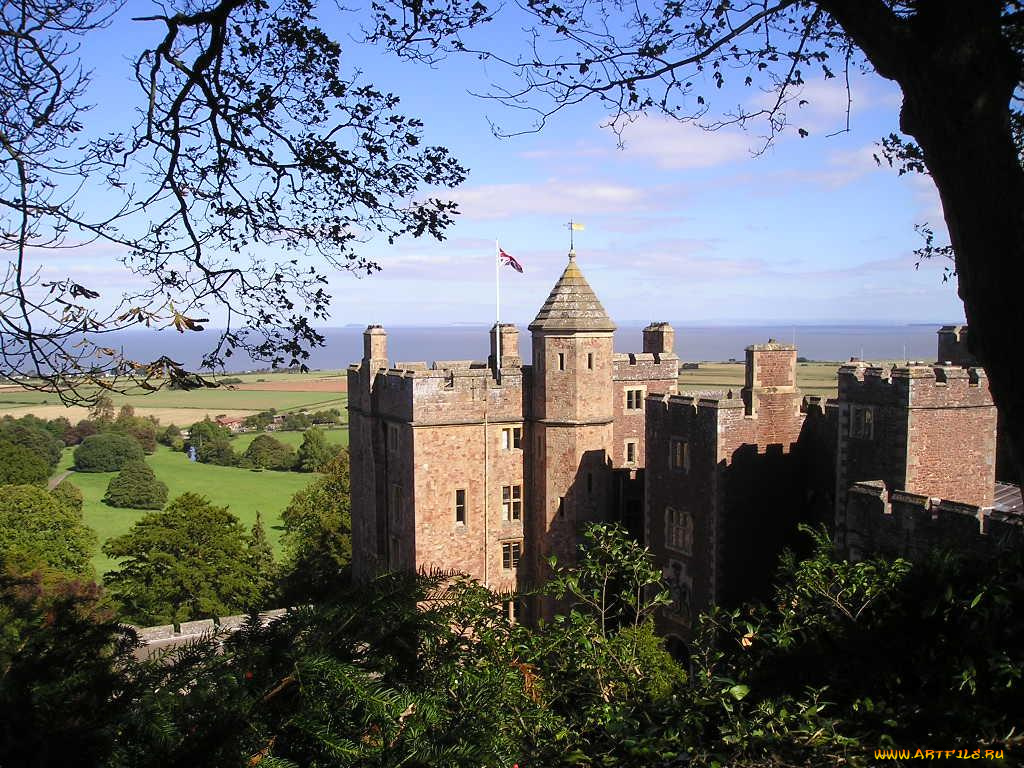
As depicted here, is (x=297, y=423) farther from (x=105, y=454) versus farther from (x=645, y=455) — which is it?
(x=645, y=455)

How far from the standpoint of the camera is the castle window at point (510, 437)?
28469 mm

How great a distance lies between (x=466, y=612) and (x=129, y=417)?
11222 centimetres

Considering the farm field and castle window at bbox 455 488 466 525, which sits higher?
castle window at bbox 455 488 466 525

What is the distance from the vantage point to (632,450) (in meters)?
30.4

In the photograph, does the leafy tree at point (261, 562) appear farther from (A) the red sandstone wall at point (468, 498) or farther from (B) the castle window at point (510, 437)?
(B) the castle window at point (510, 437)

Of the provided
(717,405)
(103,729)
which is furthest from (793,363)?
(103,729)

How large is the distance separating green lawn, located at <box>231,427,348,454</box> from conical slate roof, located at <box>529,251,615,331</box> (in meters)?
75.4

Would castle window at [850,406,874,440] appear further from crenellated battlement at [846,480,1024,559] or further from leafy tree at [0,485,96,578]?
leafy tree at [0,485,96,578]

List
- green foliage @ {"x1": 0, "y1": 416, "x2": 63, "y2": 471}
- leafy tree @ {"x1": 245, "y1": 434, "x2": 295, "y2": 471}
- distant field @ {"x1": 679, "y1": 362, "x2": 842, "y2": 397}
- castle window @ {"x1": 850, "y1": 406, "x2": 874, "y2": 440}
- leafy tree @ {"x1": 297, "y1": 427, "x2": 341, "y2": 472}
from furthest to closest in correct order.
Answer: leafy tree @ {"x1": 245, "y1": 434, "x2": 295, "y2": 471} < leafy tree @ {"x1": 297, "y1": 427, "x2": 341, "y2": 472} < green foliage @ {"x1": 0, "y1": 416, "x2": 63, "y2": 471} < distant field @ {"x1": 679, "y1": 362, "x2": 842, "y2": 397} < castle window @ {"x1": 850, "y1": 406, "x2": 874, "y2": 440}

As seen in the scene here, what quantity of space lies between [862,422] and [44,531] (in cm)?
3936

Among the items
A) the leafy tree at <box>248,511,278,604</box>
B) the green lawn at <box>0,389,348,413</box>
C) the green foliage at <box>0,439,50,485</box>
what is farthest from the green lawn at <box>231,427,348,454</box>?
the leafy tree at <box>248,511,278,604</box>

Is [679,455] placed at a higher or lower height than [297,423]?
higher

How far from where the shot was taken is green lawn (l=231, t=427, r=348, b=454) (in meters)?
102

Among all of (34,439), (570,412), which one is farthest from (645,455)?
(34,439)
